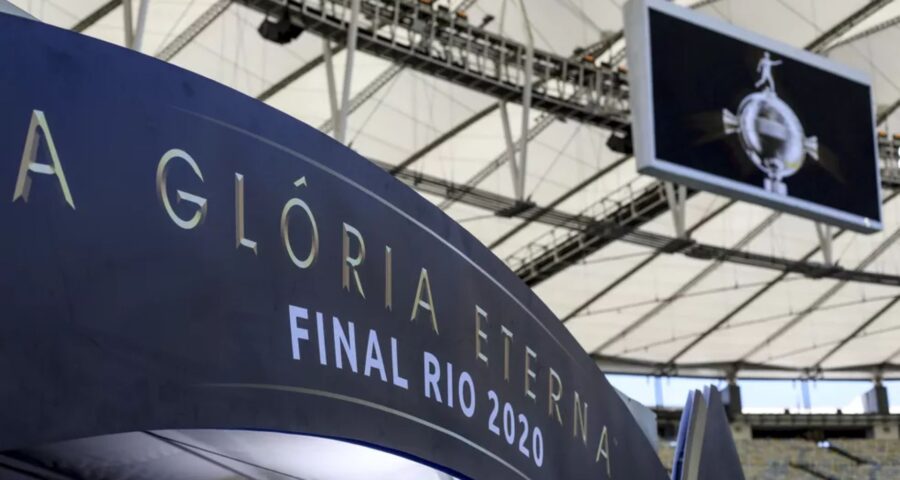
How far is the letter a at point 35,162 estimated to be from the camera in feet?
9.99

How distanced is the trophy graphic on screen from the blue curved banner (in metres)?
11.5

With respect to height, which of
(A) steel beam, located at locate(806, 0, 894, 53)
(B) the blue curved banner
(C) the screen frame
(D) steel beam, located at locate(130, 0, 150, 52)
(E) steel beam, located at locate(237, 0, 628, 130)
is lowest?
(B) the blue curved banner

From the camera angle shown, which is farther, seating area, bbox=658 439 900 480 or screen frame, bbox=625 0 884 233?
seating area, bbox=658 439 900 480

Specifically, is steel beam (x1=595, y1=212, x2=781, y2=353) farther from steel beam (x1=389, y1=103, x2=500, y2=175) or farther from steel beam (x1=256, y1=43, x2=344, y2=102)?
steel beam (x1=256, y1=43, x2=344, y2=102)

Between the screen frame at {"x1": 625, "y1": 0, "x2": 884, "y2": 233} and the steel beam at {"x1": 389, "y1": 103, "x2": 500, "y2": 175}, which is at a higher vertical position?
the steel beam at {"x1": 389, "y1": 103, "x2": 500, "y2": 175}

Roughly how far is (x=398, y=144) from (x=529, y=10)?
444cm

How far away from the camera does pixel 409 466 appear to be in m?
4.98

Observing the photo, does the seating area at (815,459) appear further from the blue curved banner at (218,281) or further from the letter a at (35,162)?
the letter a at (35,162)

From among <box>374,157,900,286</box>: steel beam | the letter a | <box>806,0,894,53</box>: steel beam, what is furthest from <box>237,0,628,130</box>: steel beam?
the letter a

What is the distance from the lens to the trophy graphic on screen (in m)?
15.9

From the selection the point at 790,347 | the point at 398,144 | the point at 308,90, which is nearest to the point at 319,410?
the point at 308,90

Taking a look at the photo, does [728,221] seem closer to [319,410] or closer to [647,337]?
[647,337]

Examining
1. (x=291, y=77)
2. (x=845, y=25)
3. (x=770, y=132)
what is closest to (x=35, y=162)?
(x=770, y=132)

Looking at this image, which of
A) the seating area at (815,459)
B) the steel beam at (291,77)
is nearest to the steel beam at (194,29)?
the steel beam at (291,77)
